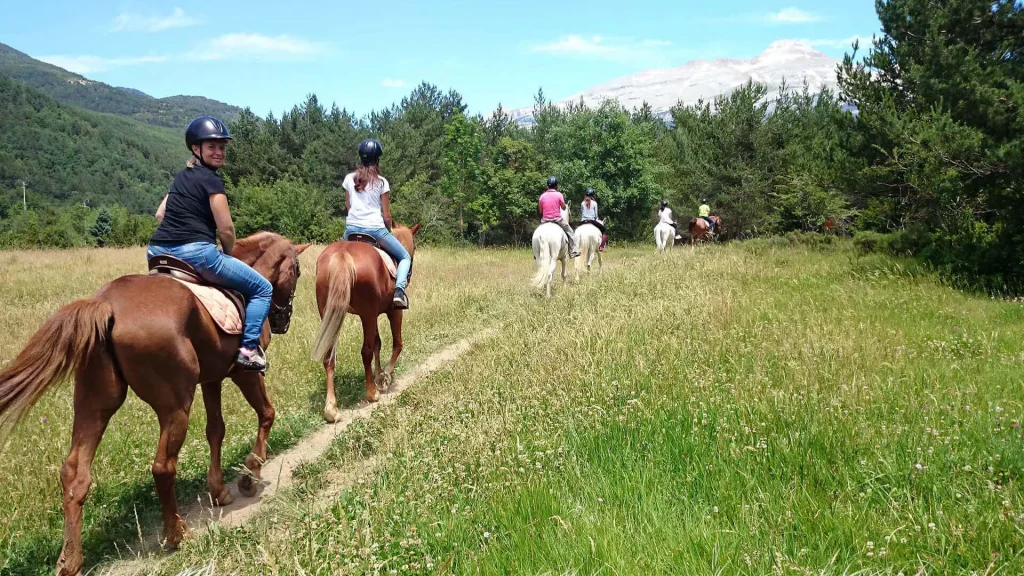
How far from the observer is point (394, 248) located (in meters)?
7.98

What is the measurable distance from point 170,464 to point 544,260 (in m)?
10.4

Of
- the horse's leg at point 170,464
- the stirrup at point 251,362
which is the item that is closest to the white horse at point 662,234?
the stirrup at point 251,362

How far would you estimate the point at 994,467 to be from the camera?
10.7ft

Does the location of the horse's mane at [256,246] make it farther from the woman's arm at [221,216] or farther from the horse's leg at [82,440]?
the horse's leg at [82,440]

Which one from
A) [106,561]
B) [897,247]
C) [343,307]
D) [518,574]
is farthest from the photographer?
[897,247]

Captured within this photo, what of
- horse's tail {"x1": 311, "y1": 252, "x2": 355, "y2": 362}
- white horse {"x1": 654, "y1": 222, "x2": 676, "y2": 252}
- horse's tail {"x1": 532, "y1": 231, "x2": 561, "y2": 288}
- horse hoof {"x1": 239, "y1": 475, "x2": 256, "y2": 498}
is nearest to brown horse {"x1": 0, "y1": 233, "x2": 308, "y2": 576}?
horse hoof {"x1": 239, "y1": 475, "x2": 256, "y2": 498}

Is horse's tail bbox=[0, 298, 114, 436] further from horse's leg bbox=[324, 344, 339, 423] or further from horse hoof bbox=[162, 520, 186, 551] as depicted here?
horse's leg bbox=[324, 344, 339, 423]

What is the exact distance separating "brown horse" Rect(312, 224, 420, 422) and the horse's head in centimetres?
84

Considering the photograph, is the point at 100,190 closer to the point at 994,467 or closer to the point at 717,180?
the point at 717,180

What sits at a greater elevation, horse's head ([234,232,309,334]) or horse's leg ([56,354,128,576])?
horse's head ([234,232,309,334])

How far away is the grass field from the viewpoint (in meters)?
2.77

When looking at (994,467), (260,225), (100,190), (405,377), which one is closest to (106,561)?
(405,377)

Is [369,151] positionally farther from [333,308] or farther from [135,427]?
[135,427]

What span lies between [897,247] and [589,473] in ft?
45.5
